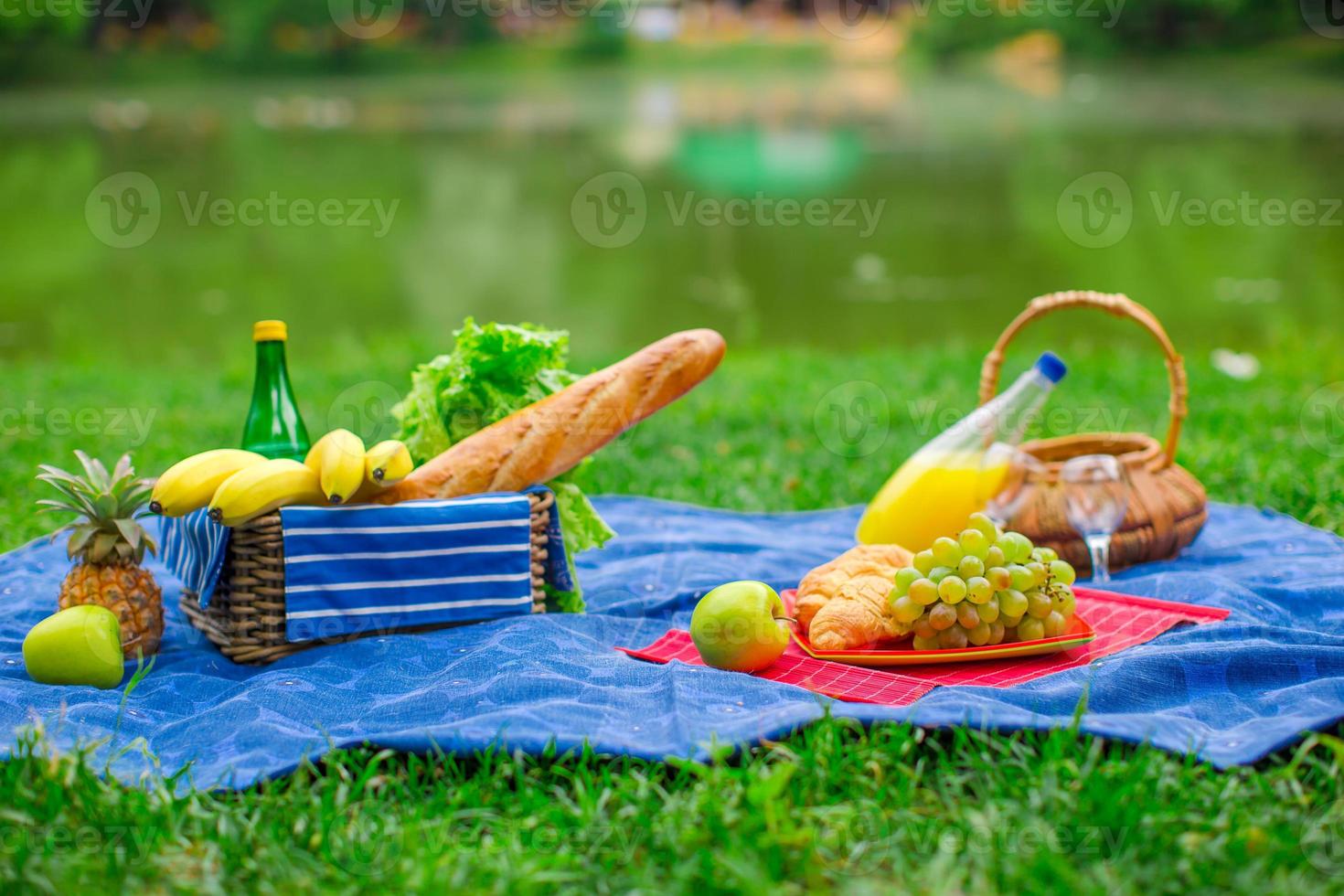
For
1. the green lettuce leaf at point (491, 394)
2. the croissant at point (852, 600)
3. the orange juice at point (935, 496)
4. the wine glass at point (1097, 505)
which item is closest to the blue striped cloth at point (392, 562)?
Result: the green lettuce leaf at point (491, 394)

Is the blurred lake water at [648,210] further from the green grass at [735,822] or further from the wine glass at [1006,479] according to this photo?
the green grass at [735,822]

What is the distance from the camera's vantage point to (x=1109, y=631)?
263 cm

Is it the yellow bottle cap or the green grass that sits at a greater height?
the yellow bottle cap

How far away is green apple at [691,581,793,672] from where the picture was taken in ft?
7.89

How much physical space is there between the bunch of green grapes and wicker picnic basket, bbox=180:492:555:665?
1064mm

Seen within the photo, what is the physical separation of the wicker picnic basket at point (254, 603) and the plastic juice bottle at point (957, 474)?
4.18ft

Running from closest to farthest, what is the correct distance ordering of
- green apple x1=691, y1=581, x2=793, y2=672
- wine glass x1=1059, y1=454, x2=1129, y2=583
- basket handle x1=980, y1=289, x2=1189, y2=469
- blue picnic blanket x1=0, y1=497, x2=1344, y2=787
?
blue picnic blanket x1=0, y1=497, x2=1344, y2=787 < green apple x1=691, y1=581, x2=793, y2=672 < wine glass x1=1059, y1=454, x2=1129, y2=583 < basket handle x1=980, y1=289, x2=1189, y2=469

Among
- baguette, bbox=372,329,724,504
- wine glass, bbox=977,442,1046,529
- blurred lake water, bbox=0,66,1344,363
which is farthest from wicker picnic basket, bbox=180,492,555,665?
blurred lake water, bbox=0,66,1344,363

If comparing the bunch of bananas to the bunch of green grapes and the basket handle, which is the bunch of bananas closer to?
the bunch of green grapes

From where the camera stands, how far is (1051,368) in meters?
3.15

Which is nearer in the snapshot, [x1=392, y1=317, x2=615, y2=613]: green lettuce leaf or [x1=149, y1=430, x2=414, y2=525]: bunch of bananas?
[x1=149, y1=430, x2=414, y2=525]: bunch of bananas

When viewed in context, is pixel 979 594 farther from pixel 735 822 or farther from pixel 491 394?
pixel 491 394

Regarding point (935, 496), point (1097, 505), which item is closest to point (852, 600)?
point (935, 496)

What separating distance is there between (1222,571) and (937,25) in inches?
957
